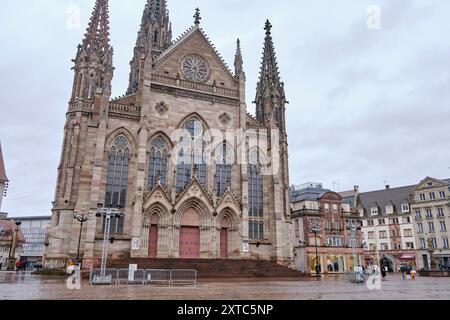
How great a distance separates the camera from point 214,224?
32938 millimetres

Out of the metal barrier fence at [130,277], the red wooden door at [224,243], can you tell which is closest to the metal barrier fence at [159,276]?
the metal barrier fence at [130,277]

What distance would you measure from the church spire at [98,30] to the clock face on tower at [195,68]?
8.74 meters

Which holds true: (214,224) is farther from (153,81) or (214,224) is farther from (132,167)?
(153,81)

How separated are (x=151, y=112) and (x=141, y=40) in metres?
25.8

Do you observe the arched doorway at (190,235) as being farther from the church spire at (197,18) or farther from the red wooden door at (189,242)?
the church spire at (197,18)

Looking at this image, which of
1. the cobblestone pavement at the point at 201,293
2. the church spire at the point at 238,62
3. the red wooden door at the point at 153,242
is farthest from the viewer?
the church spire at the point at 238,62

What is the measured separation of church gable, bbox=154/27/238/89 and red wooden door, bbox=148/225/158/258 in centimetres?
1576

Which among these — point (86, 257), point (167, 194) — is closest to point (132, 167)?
point (167, 194)

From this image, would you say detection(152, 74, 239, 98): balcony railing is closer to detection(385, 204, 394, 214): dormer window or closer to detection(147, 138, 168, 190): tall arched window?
detection(147, 138, 168, 190): tall arched window

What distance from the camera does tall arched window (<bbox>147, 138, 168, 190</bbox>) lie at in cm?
3312

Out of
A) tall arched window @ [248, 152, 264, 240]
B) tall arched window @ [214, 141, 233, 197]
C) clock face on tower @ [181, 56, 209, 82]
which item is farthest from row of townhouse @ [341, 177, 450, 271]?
clock face on tower @ [181, 56, 209, 82]

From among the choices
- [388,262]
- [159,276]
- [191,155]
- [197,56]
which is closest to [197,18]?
[197,56]

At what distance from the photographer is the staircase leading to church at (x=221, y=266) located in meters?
28.1
